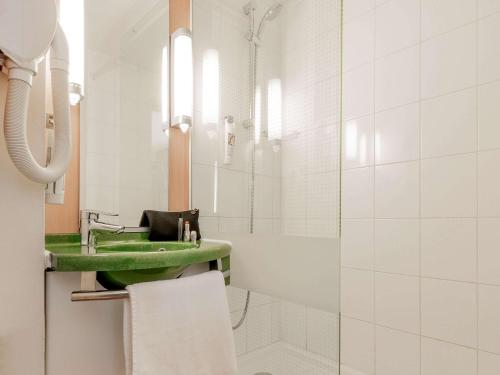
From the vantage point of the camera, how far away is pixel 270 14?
1.49 metres

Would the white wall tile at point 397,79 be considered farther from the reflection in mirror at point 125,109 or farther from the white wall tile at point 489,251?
the reflection in mirror at point 125,109

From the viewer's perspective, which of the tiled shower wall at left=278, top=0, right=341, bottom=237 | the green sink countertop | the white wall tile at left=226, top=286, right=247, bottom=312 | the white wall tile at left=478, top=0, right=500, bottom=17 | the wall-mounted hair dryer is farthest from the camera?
the white wall tile at left=226, top=286, right=247, bottom=312

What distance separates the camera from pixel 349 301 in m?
1.68

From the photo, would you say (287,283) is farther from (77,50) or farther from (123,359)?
(77,50)

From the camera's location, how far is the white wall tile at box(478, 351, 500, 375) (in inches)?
47.9

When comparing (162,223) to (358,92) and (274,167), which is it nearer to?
(274,167)

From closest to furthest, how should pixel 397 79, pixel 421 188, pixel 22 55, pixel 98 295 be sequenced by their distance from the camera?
pixel 22 55 → pixel 98 295 → pixel 421 188 → pixel 397 79

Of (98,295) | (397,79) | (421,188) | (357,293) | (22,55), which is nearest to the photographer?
(22,55)

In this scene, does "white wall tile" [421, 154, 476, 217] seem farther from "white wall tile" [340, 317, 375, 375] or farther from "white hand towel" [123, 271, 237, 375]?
"white hand towel" [123, 271, 237, 375]

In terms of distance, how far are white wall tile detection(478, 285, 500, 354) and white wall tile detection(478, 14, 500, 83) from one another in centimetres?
84

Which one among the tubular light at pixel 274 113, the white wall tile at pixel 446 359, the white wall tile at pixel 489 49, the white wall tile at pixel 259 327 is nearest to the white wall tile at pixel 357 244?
the white wall tile at pixel 446 359

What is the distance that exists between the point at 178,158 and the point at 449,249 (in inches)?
52.6

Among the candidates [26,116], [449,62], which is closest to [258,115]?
[449,62]

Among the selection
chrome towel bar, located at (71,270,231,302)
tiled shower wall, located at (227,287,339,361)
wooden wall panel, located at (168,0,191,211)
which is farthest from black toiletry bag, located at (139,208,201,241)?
chrome towel bar, located at (71,270,231,302)
